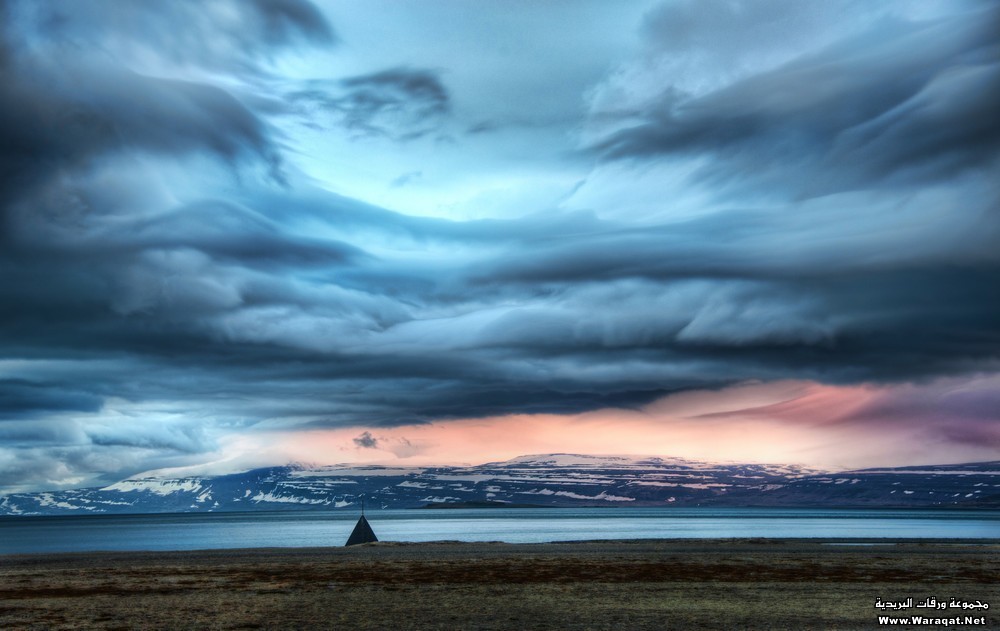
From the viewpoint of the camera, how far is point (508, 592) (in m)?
43.8

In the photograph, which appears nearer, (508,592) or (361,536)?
(508,592)

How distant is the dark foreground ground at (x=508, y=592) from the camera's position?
33938 millimetres

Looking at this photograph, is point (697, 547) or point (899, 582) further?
point (697, 547)

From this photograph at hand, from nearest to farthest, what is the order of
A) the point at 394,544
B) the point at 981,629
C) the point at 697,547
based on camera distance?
1. the point at 981,629
2. the point at 697,547
3. the point at 394,544

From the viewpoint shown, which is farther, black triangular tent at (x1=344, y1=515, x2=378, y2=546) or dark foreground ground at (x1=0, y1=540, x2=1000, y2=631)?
black triangular tent at (x1=344, y1=515, x2=378, y2=546)

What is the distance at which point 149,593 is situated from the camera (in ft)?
151

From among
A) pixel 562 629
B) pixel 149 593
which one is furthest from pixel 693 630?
pixel 149 593

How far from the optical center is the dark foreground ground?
33938mm

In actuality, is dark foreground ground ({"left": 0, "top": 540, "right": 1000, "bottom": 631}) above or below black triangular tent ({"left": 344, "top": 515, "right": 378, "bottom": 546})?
above

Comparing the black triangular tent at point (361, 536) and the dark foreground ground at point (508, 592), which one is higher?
the dark foreground ground at point (508, 592)

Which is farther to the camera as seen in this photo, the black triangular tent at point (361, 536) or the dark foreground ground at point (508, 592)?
the black triangular tent at point (361, 536)

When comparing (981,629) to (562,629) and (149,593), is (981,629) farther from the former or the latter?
(149,593)

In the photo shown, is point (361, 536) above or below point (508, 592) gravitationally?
below

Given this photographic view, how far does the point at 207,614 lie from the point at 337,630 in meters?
7.73
